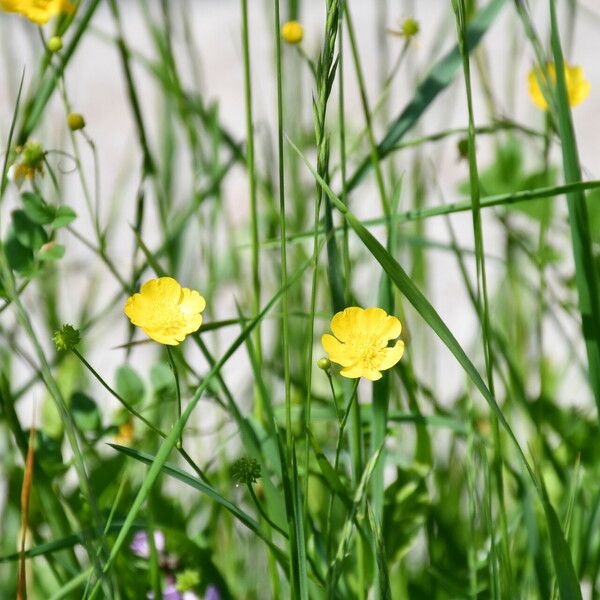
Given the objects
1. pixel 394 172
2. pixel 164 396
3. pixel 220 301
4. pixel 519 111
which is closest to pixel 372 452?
pixel 164 396

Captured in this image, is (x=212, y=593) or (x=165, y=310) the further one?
(x=212, y=593)

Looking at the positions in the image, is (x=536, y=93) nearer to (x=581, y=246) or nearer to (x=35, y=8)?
(x=581, y=246)

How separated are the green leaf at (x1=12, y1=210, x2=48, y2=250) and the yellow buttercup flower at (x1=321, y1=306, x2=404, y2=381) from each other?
8.8 inches

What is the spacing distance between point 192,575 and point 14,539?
205 mm

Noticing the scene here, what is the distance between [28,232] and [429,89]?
0.88 ft

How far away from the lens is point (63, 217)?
59 centimetres

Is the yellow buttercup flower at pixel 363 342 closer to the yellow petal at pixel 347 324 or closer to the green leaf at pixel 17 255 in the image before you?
the yellow petal at pixel 347 324

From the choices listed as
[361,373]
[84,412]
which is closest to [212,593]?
[84,412]

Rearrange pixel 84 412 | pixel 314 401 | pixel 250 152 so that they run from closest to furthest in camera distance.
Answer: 1. pixel 250 152
2. pixel 84 412
3. pixel 314 401

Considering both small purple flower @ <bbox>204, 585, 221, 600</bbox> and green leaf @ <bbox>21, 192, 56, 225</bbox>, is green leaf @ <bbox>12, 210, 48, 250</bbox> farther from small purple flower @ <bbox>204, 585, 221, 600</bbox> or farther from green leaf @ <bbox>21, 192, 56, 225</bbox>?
small purple flower @ <bbox>204, 585, 221, 600</bbox>

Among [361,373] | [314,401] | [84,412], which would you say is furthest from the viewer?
[314,401]

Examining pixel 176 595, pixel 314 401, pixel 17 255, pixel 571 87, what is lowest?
pixel 176 595

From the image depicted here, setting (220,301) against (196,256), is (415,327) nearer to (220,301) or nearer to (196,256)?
(196,256)

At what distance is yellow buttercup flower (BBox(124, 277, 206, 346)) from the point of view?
1.49 ft
